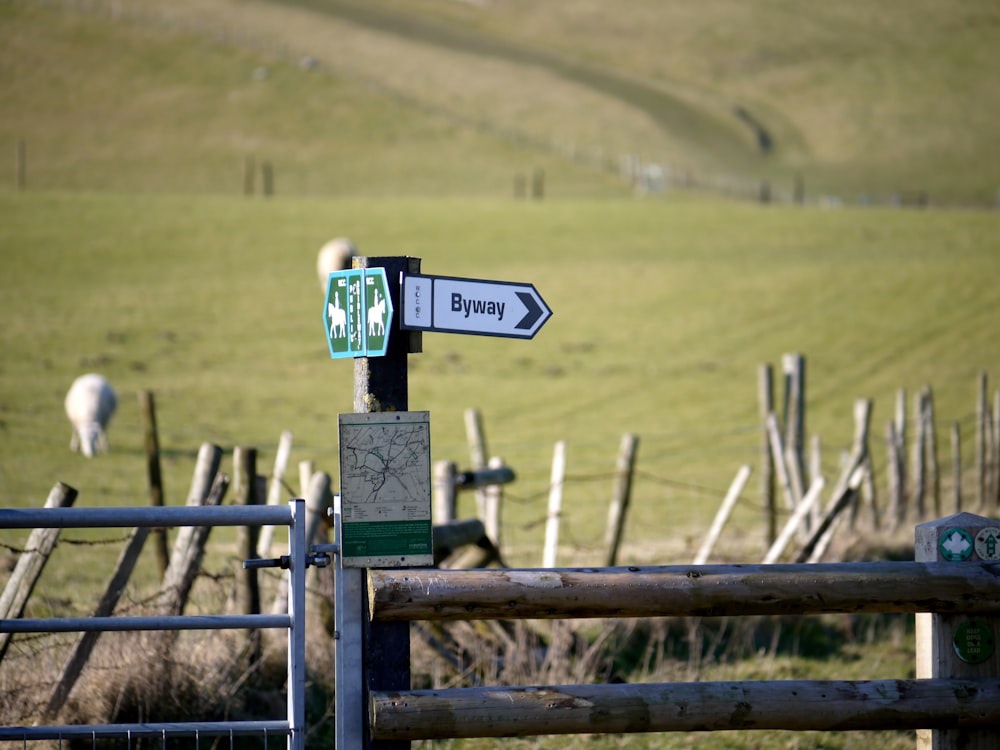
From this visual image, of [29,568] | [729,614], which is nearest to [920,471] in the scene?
[729,614]

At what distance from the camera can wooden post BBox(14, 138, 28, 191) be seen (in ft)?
157

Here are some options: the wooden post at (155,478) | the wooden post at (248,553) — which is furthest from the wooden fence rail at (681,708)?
the wooden post at (155,478)

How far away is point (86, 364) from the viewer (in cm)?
2334

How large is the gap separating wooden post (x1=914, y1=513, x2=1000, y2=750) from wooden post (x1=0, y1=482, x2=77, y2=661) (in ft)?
11.9

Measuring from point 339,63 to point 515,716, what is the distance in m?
83.6

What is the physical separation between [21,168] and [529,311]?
48.9 meters

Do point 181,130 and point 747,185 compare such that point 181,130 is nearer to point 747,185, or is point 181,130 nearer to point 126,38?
point 126,38

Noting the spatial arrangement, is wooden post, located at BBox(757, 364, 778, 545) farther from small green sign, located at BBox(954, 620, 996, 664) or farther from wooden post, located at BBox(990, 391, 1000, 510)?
small green sign, located at BBox(954, 620, 996, 664)

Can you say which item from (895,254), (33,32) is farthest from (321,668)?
(33,32)

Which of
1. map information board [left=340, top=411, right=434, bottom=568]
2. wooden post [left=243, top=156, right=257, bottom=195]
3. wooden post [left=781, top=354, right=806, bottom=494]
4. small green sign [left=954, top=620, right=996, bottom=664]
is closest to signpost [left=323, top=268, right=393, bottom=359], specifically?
map information board [left=340, top=411, right=434, bottom=568]

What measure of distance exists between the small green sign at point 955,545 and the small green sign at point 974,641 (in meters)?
0.23

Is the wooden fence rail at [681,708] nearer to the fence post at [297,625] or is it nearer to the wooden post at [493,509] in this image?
the fence post at [297,625]

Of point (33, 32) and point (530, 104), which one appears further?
point (530, 104)

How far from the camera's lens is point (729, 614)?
13.0ft
